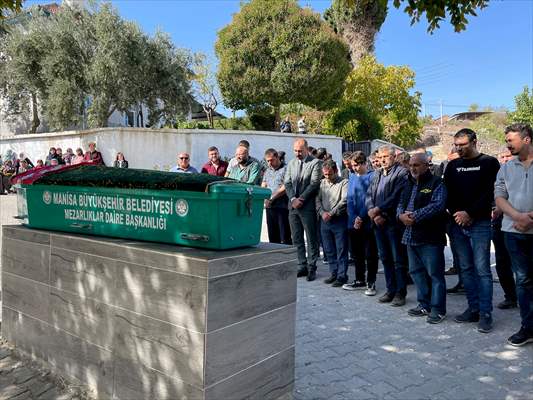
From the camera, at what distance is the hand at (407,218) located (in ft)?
16.2

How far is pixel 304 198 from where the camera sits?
6.66m

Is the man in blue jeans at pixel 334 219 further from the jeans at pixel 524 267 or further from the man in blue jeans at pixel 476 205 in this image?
the jeans at pixel 524 267

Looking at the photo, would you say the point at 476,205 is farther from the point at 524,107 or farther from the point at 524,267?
the point at 524,107

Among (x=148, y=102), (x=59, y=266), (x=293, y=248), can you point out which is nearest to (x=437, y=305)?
(x=293, y=248)

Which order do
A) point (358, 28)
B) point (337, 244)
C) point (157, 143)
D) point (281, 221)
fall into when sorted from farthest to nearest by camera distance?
1. point (358, 28)
2. point (157, 143)
3. point (281, 221)
4. point (337, 244)

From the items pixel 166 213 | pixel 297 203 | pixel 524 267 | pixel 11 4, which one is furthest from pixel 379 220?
pixel 11 4

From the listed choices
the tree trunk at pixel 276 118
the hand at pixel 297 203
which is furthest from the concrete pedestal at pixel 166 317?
the tree trunk at pixel 276 118

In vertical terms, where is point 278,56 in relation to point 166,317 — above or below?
above

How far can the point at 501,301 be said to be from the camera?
5781 millimetres

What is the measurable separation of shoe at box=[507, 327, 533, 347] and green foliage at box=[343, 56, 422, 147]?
28.2 m

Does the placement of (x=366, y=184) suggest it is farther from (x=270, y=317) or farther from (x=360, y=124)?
(x=360, y=124)

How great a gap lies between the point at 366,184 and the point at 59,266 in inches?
160

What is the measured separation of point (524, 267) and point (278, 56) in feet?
65.7

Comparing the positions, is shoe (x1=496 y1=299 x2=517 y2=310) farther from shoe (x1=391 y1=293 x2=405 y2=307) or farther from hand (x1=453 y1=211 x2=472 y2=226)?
hand (x1=453 y1=211 x2=472 y2=226)
